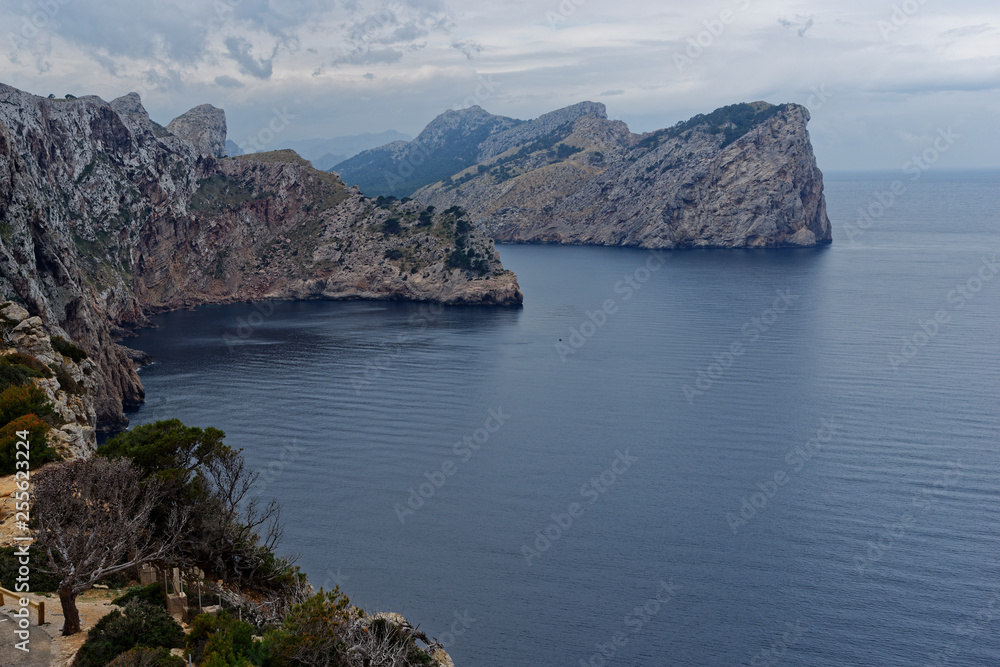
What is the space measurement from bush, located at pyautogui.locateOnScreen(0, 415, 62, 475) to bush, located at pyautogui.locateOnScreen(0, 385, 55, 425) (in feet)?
6.95

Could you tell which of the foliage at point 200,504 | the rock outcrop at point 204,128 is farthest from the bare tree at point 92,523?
the rock outcrop at point 204,128

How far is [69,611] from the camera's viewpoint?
1811 cm

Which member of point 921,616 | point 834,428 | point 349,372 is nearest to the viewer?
point 921,616

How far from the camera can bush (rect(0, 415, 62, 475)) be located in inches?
1048

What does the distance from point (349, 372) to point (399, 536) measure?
4156 cm

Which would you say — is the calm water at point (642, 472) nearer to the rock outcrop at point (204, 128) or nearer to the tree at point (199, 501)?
the tree at point (199, 501)

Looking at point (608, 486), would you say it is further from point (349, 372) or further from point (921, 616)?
point (349, 372)

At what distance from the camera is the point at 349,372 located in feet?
273

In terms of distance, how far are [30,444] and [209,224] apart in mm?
119295

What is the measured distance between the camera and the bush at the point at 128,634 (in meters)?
17.4

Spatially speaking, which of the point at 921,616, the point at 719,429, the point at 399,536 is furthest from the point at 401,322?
the point at 921,616

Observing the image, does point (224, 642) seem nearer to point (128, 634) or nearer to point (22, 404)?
point (128, 634)

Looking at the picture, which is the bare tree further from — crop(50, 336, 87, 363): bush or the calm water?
crop(50, 336, 87, 363): bush

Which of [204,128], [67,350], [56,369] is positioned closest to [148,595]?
[56,369]
